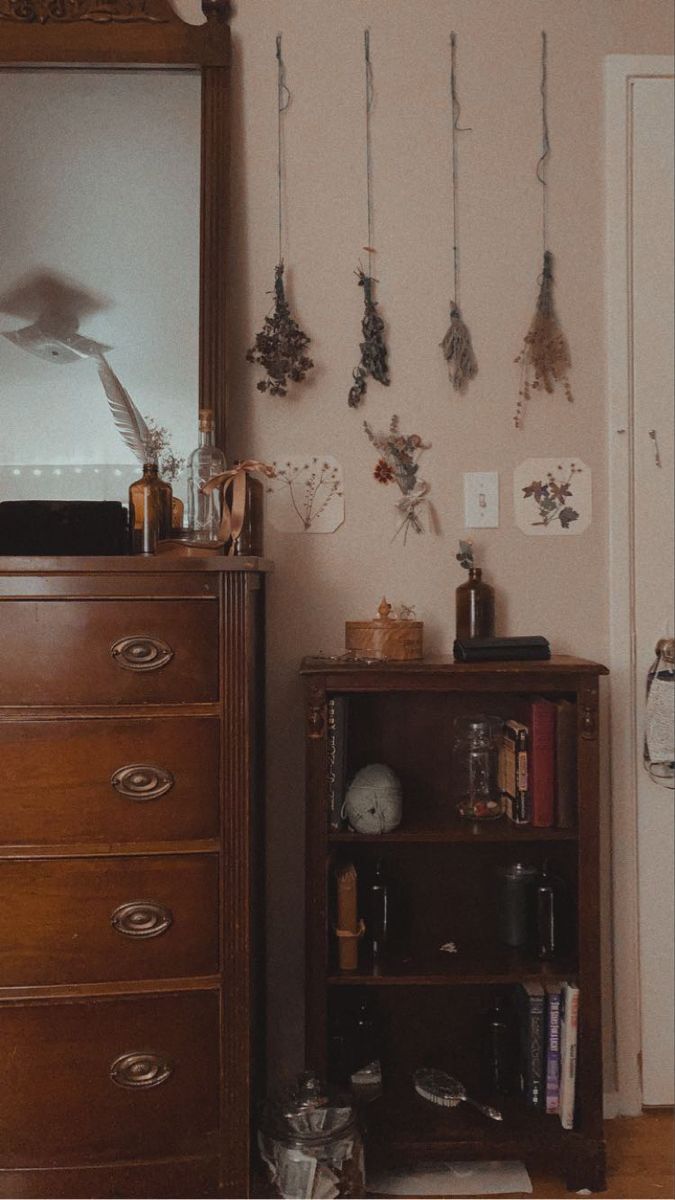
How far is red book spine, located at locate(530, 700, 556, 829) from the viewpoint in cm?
197

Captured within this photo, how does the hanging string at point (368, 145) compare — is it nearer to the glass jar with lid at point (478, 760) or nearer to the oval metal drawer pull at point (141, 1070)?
the glass jar with lid at point (478, 760)

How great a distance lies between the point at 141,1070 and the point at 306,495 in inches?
51.5

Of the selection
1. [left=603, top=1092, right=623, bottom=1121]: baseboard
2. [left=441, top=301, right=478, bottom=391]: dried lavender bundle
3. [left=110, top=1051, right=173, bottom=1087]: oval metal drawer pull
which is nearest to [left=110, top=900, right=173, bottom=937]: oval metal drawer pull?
[left=110, top=1051, right=173, bottom=1087]: oval metal drawer pull

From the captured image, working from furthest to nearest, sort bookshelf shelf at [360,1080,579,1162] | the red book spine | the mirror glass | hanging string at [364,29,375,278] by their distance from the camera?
hanging string at [364,29,375,278]
the mirror glass
the red book spine
bookshelf shelf at [360,1080,579,1162]

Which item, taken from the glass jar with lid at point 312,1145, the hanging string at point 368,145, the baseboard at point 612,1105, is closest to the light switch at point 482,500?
the hanging string at point 368,145

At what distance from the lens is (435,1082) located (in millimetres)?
2012

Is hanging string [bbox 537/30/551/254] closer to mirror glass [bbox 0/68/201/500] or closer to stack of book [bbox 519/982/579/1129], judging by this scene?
mirror glass [bbox 0/68/201/500]

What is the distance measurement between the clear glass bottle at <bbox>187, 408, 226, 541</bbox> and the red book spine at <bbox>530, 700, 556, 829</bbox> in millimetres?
844

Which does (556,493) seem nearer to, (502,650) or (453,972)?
(502,650)

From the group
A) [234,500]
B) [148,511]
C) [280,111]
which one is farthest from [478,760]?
[280,111]

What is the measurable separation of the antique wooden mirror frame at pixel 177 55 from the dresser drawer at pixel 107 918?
1014mm

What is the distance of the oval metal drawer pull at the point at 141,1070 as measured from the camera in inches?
64.2

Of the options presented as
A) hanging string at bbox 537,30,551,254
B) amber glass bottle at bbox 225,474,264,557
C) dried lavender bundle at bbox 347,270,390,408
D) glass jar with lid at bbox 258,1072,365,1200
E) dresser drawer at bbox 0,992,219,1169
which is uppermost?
hanging string at bbox 537,30,551,254

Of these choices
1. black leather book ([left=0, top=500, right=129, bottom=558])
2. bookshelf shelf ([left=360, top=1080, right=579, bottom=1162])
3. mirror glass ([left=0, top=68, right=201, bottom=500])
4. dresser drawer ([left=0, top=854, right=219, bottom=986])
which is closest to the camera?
dresser drawer ([left=0, top=854, right=219, bottom=986])
